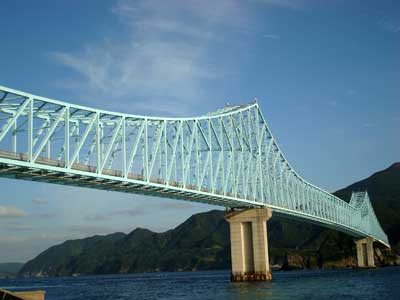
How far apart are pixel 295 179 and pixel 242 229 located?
39.1 m

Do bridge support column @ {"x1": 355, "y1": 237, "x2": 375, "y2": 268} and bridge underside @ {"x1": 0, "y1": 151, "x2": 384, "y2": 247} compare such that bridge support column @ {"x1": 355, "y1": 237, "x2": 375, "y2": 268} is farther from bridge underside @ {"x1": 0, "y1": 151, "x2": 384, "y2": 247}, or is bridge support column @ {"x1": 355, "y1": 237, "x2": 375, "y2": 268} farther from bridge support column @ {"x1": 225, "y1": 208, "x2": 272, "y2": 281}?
bridge support column @ {"x1": 225, "y1": 208, "x2": 272, "y2": 281}

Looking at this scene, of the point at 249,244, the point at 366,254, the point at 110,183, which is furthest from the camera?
the point at 366,254

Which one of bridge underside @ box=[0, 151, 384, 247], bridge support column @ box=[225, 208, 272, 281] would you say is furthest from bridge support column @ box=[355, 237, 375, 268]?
bridge support column @ box=[225, 208, 272, 281]

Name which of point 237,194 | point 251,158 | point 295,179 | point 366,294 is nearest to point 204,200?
point 237,194

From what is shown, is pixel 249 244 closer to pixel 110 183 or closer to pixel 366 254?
pixel 110 183

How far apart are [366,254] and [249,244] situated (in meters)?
102

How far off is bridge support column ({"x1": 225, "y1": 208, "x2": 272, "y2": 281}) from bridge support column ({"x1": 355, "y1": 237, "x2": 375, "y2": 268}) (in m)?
94.5

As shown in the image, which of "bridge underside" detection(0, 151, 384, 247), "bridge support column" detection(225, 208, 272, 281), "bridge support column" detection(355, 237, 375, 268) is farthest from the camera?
"bridge support column" detection(355, 237, 375, 268)

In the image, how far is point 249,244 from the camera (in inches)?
3543

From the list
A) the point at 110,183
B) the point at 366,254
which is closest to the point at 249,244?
the point at 110,183

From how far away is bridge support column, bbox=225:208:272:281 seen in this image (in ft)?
286

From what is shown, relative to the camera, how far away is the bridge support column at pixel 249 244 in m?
87.1

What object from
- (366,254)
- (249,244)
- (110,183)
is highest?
(110,183)

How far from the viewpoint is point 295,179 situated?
126250mm
